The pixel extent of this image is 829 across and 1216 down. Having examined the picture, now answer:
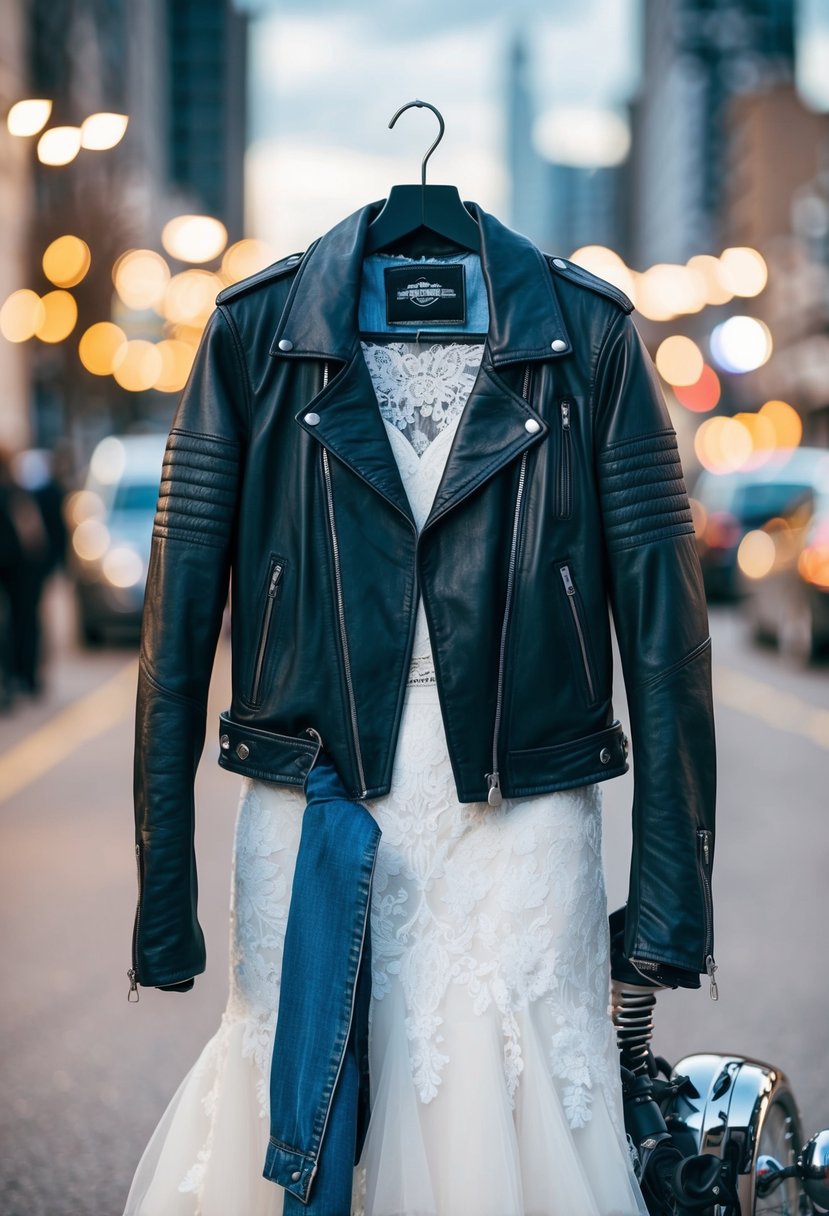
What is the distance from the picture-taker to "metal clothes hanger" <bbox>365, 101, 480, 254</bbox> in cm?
292

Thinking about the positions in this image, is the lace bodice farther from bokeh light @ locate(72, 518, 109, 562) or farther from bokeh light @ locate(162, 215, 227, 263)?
bokeh light @ locate(162, 215, 227, 263)

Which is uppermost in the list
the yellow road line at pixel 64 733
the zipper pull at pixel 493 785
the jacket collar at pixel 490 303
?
the jacket collar at pixel 490 303

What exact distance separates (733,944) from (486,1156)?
3806mm

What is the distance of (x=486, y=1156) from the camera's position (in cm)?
254

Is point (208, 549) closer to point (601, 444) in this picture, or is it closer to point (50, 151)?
point (601, 444)

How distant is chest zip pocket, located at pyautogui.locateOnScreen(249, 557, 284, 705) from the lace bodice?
0.23m

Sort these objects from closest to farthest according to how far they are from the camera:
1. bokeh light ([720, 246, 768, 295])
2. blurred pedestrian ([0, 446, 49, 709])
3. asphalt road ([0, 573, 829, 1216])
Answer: asphalt road ([0, 573, 829, 1216]), blurred pedestrian ([0, 446, 49, 709]), bokeh light ([720, 246, 768, 295])

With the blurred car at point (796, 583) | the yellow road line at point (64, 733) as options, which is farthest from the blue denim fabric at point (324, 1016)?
the blurred car at point (796, 583)

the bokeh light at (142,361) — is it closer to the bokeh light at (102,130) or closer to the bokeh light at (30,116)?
the bokeh light at (102,130)

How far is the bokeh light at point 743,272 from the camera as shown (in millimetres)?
20438

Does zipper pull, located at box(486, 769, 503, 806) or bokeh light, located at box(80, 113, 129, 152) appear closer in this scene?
zipper pull, located at box(486, 769, 503, 806)

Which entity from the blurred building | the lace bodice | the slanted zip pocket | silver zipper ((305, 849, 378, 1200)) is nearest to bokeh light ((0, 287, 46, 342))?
the lace bodice

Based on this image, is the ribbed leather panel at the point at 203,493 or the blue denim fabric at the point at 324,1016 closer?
the blue denim fabric at the point at 324,1016

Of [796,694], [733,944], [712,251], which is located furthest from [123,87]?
[733,944]
